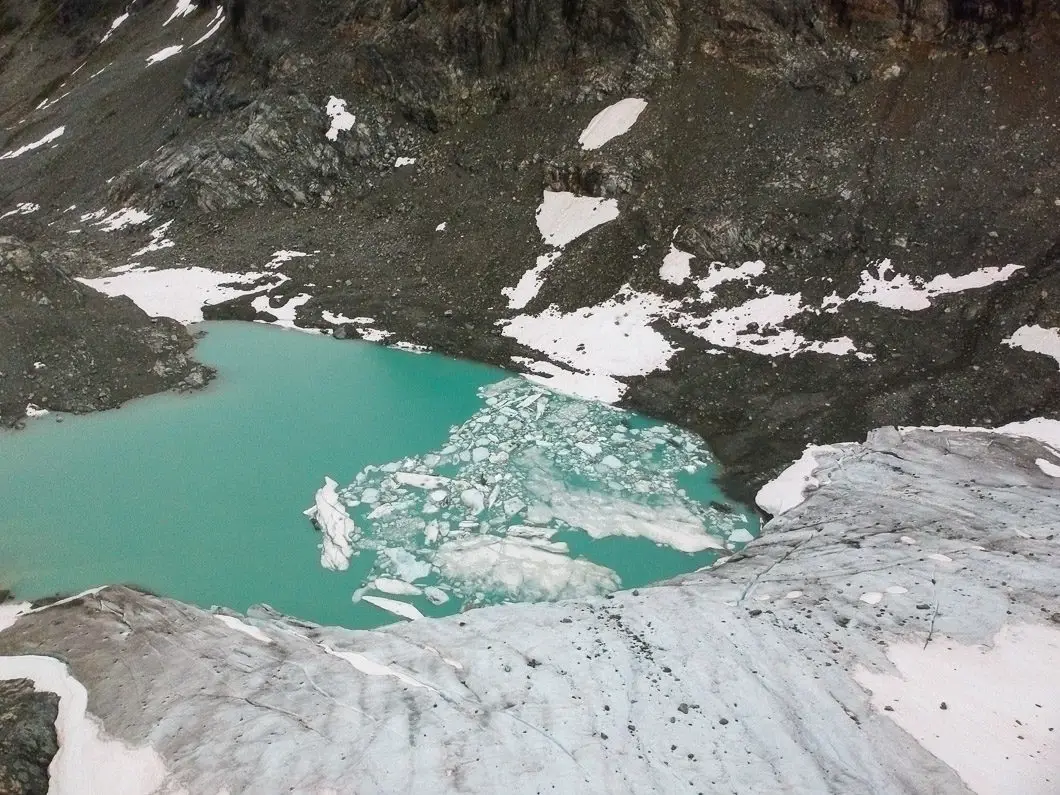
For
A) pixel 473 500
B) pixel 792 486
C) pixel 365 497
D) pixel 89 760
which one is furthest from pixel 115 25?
pixel 792 486

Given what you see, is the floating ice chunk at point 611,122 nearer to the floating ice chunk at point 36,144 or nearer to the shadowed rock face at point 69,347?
the shadowed rock face at point 69,347

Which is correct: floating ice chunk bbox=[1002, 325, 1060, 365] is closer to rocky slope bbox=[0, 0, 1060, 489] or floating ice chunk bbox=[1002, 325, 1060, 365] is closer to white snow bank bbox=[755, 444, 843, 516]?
rocky slope bbox=[0, 0, 1060, 489]

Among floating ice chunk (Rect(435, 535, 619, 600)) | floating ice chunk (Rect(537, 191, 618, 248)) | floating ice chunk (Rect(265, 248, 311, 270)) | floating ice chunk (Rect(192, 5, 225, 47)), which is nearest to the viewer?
floating ice chunk (Rect(435, 535, 619, 600))

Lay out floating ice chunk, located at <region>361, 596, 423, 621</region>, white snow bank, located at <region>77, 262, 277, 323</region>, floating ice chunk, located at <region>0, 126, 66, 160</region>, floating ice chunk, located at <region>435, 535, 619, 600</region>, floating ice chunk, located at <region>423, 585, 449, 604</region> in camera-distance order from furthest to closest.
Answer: floating ice chunk, located at <region>0, 126, 66, 160</region> → white snow bank, located at <region>77, 262, 277, 323</region> → floating ice chunk, located at <region>435, 535, 619, 600</region> → floating ice chunk, located at <region>423, 585, 449, 604</region> → floating ice chunk, located at <region>361, 596, 423, 621</region>

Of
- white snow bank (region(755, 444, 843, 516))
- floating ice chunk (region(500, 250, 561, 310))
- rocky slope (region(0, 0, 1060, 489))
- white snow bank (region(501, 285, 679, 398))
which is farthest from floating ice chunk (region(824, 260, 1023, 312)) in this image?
floating ice chunk (region(500, 250, 561, 310))

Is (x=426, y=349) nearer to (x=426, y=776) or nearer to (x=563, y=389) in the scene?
(x=563, y=389)

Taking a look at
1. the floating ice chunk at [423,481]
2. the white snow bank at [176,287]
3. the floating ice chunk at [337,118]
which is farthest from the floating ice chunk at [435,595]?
the floating ice chunk at [337,118]

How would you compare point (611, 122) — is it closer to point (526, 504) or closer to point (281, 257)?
point (281, 257)

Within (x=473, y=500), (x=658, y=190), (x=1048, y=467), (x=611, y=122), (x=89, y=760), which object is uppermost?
(x=89, y=760)

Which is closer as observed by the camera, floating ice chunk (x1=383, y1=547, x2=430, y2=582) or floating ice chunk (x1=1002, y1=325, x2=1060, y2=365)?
floating ice chunk (x1=383, y1=547, x2=430, y2=582)
